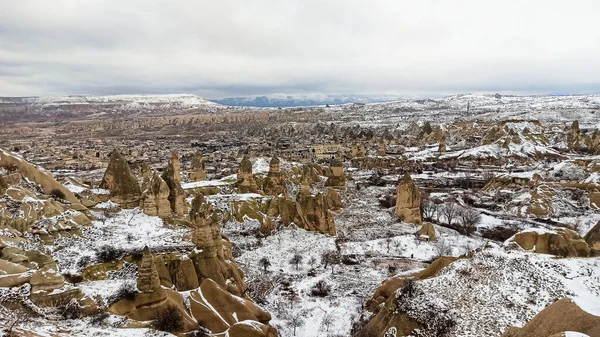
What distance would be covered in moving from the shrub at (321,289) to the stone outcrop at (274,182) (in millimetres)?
28940

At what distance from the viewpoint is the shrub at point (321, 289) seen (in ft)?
102

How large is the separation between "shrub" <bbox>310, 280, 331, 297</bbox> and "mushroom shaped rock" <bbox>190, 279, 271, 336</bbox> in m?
6.66

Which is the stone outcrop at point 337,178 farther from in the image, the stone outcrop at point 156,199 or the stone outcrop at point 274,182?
the stone outcrop at point 156,199

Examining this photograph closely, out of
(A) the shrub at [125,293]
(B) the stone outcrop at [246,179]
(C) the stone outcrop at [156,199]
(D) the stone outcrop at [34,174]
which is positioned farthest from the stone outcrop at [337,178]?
(A) the shrub at [125,293]

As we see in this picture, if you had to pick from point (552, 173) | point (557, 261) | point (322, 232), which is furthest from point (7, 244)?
point (552, 173)

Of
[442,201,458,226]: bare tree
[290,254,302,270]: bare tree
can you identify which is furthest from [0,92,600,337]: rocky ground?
[442,201,458,226]: bare tree

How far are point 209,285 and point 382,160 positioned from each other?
84.2 metres

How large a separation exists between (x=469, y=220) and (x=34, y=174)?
4590 cm

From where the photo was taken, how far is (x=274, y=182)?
201ft

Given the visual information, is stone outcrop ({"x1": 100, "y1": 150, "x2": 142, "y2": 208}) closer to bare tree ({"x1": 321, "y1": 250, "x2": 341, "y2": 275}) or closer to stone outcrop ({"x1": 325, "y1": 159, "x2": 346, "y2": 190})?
bare tree ({"x1": 321, "y1": 250, "x2": 341, "y2": 275})

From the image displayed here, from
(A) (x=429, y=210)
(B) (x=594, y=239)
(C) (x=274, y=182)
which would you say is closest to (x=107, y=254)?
(B) (x=594, y=239)

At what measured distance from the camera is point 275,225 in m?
46.3

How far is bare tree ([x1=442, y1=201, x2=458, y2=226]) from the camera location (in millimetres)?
53106

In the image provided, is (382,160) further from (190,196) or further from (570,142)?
(190,196)
